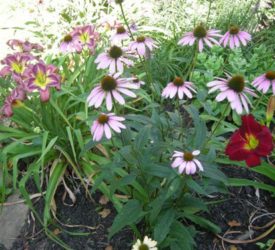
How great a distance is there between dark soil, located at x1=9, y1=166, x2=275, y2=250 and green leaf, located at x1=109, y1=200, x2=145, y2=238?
374mm

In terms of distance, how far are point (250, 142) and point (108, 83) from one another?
20.6 inches

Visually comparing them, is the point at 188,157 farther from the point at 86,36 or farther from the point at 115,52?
the point at 86,36

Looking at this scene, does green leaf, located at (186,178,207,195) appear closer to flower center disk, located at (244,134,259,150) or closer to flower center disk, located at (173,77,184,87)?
flower center disk, located at (244,134,259,150)

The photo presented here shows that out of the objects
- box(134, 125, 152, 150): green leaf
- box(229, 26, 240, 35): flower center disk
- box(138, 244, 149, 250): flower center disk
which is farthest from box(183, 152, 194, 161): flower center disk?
box(229, 26, 240, 35): flower center disk

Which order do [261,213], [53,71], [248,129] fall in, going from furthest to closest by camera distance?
[261,213] < [53,71] < [248,129]

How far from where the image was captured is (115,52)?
1.62 meters

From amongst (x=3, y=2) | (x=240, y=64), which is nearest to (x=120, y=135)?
(x=240, y=64)

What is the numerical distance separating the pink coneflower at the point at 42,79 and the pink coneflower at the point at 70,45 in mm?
200

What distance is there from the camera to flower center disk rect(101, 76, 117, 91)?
1404 mm

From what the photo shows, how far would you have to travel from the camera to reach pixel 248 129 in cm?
141

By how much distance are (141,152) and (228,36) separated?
25.5 inches

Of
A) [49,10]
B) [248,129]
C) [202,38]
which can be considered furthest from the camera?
[49,10]

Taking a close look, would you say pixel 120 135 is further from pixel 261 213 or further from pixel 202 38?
pixel 261 213

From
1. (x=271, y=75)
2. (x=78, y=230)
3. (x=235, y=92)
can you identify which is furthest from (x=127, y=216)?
(x=271, y=75)
